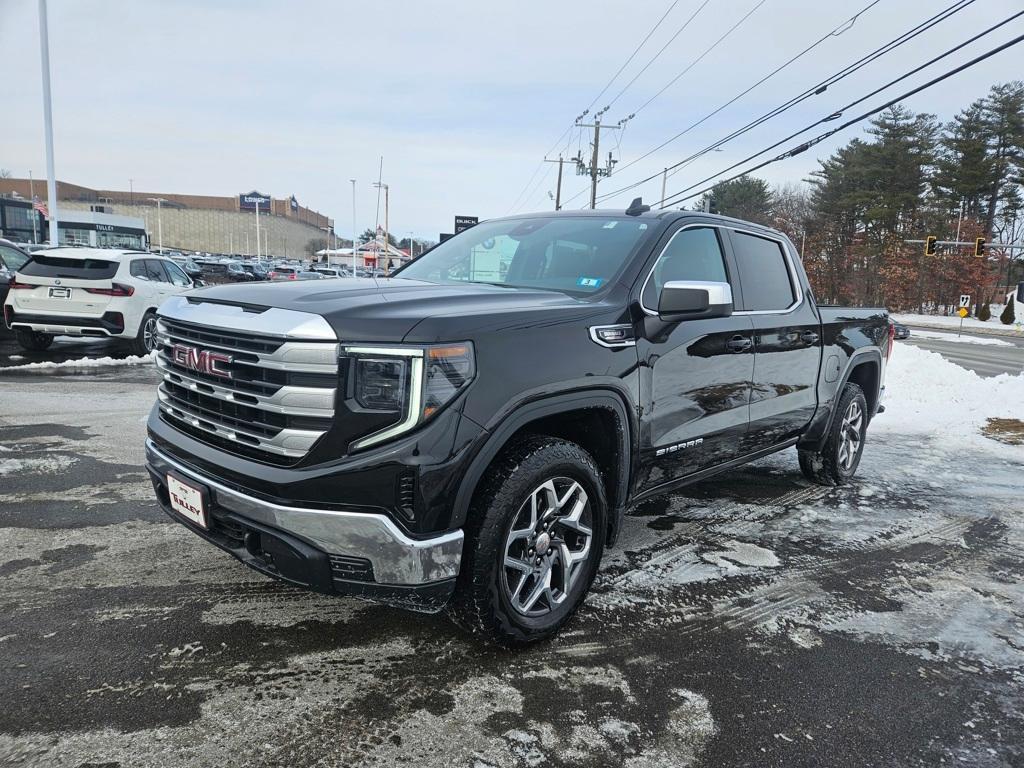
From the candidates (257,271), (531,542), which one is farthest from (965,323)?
(531,542)

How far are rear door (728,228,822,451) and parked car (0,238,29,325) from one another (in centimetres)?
1258

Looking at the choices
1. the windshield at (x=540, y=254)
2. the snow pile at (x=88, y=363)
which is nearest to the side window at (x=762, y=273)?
the windshield at (x=540, y=254)

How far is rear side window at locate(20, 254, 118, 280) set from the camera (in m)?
10.3

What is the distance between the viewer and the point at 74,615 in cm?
304

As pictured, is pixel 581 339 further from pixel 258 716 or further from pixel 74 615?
pixel 74 615

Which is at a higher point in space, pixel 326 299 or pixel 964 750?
pixel 326 299

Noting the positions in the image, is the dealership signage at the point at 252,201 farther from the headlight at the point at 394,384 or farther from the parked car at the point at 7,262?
the headlight at the point at 394,384

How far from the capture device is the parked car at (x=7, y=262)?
11.8 metres

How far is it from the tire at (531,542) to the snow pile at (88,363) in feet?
30.0

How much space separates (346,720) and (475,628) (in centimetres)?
58

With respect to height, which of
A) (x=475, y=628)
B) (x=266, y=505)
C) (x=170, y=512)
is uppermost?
(x=266, y=505)

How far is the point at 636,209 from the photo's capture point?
400cm

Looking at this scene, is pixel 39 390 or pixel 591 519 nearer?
pixel 591 519

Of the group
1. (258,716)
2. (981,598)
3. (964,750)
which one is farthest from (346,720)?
(981,598)
